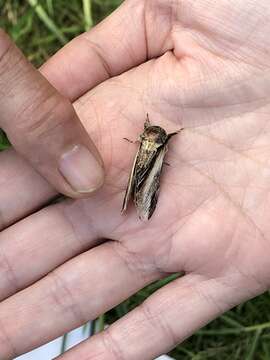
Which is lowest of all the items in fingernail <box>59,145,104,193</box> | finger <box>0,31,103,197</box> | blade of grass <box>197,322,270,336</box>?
blade of grass <box>197,322,270,336</box>

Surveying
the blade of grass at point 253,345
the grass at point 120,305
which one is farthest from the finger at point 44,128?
the blade of grass at point 253,345

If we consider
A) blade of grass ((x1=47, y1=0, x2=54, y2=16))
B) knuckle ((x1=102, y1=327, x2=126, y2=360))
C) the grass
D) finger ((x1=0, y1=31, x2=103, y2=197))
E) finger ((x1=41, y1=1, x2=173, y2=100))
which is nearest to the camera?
finger ((x1=0, y1=31, x2=103, y2=197))

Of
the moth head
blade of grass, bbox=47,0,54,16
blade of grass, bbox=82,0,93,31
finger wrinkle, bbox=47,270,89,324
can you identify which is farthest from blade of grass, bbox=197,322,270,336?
blade of grass, bbox=47,0,54,16

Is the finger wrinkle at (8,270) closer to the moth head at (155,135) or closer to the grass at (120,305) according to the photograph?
the grass at (120,305)

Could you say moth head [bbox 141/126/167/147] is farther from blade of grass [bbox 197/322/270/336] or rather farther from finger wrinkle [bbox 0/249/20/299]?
blade of grass [bbox 197/322/270/336]

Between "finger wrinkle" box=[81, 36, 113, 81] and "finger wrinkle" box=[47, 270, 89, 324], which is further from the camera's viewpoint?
"finger wrinkle" box=[81, 36, 113, 81]

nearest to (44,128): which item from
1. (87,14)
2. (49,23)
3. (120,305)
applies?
(120,305)
